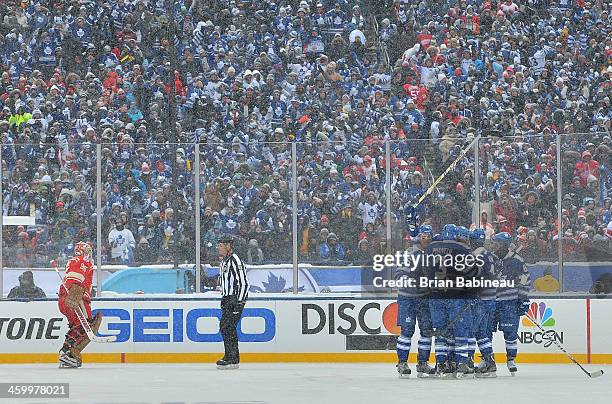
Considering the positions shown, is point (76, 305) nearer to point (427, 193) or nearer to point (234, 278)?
point (234, 278)

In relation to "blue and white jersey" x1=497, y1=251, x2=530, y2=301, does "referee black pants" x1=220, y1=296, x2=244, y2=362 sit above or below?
below

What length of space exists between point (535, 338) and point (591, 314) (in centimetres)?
78

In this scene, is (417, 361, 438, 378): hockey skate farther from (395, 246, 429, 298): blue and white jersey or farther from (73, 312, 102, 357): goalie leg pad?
(73, 312, 102, 357): goalie leg pad

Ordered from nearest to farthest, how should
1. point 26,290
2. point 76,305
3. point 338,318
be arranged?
point 76,305
point 338,318
point 26,290

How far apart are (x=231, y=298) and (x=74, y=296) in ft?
6.47

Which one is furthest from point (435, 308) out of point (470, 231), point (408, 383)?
point (470, 231)

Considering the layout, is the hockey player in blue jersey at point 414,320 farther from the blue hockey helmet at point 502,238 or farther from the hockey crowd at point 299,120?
the hockey crowd at point 299,120

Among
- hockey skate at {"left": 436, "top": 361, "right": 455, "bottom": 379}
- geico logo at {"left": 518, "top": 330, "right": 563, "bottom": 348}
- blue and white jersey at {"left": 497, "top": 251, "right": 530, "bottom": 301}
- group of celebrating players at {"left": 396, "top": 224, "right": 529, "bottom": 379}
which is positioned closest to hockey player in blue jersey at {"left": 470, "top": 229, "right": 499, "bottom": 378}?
group of celebrating players at {"left": 396, "top": 224, "right": 529, "bottom": 379}

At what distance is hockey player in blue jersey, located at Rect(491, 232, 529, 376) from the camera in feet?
55.7

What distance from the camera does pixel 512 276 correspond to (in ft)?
55.7

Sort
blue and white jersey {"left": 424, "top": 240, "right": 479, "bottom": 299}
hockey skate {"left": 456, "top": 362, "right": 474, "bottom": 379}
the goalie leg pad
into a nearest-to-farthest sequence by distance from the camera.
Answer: blue and white jersey {"left": 424, "top": 240, "right": 479, "bottom": 299}
hockey skate {"left": 456, "top": 362, "right": 474, "bottom": 379}
the goalie leg pad

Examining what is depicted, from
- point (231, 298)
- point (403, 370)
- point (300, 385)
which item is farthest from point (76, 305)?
point (403, 370)

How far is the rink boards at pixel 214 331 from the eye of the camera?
63.6ft

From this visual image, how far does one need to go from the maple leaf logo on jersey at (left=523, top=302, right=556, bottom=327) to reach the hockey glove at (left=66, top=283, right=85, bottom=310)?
5718 millimetres
